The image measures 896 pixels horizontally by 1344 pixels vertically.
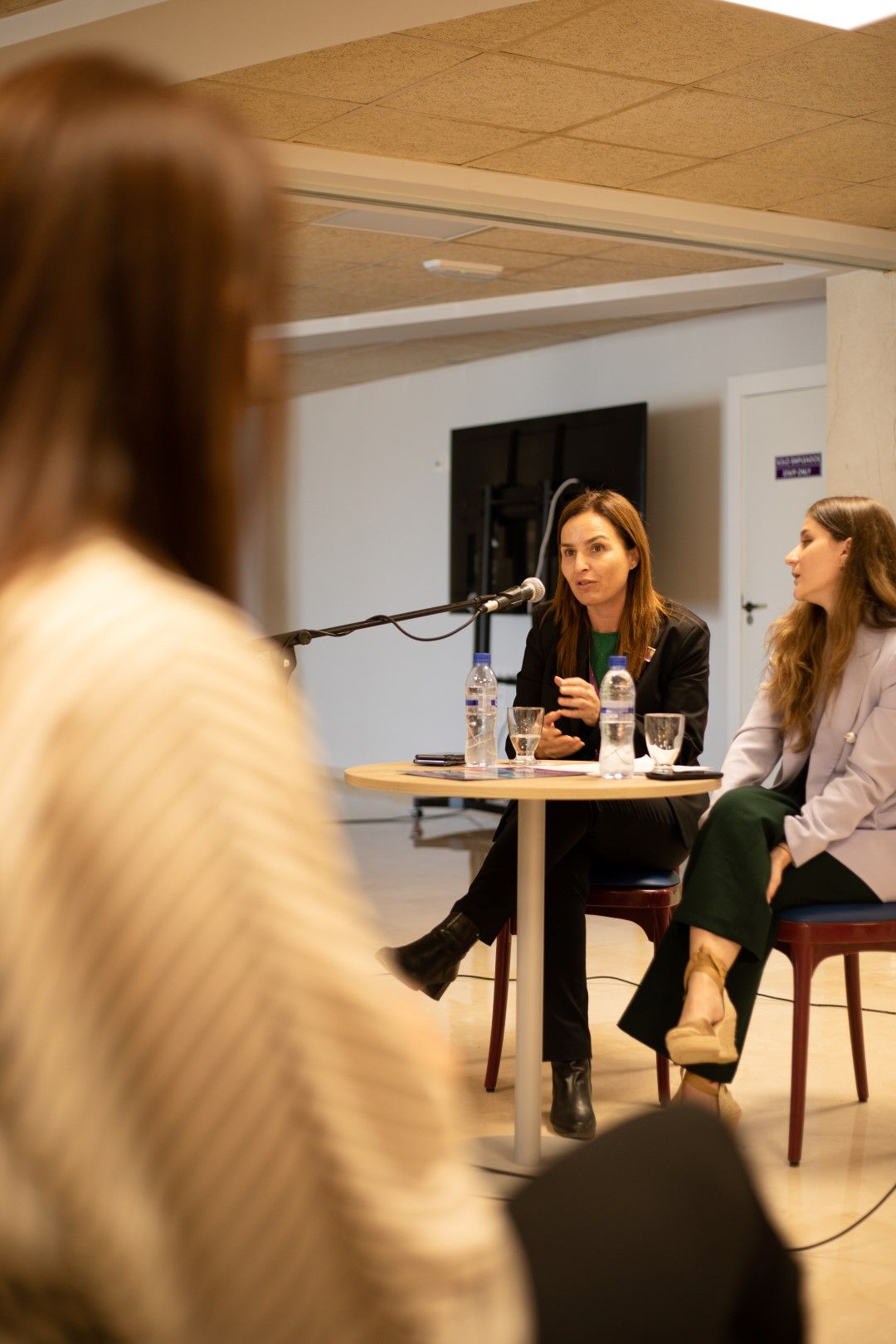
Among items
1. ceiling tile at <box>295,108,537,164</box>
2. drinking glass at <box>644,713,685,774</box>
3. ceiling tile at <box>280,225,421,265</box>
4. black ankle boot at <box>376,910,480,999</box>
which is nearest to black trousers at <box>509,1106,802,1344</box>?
drinking glass at <box>644,713,685,774</box>

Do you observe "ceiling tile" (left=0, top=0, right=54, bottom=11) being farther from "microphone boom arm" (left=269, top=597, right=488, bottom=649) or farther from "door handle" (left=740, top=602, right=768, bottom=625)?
"door handle" (left=740, top=602, right=768, bottom=625)

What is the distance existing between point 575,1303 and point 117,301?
0.65 meters

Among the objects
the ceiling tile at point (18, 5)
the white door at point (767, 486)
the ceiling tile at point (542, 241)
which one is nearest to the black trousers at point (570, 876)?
the ceiling tile at point (18, 5)

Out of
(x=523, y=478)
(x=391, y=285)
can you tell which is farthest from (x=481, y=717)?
(x=523, y=478)

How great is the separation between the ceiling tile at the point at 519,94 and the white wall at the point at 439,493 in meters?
2.86

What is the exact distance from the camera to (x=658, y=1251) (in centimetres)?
90

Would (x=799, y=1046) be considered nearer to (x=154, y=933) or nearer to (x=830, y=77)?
(x=154, y=933)

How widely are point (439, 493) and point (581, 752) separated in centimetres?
599

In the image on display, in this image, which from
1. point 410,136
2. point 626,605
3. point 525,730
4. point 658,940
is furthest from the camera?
point 410,136

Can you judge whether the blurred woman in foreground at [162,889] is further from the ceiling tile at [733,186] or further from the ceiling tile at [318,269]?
the ceiling tile at [318,269]

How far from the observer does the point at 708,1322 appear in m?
0.87

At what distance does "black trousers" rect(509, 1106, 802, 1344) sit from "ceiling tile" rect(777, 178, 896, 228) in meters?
4.65

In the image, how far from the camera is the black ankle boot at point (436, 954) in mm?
3152

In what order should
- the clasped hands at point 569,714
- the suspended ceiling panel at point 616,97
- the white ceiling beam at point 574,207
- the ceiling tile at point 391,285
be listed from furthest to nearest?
1. the ceiling tile at point 391,285
2. the white ceiling beam at point 574,207
3. the suspended ceiling panel at point 616,97
4. the clasped hands at point 569,714
